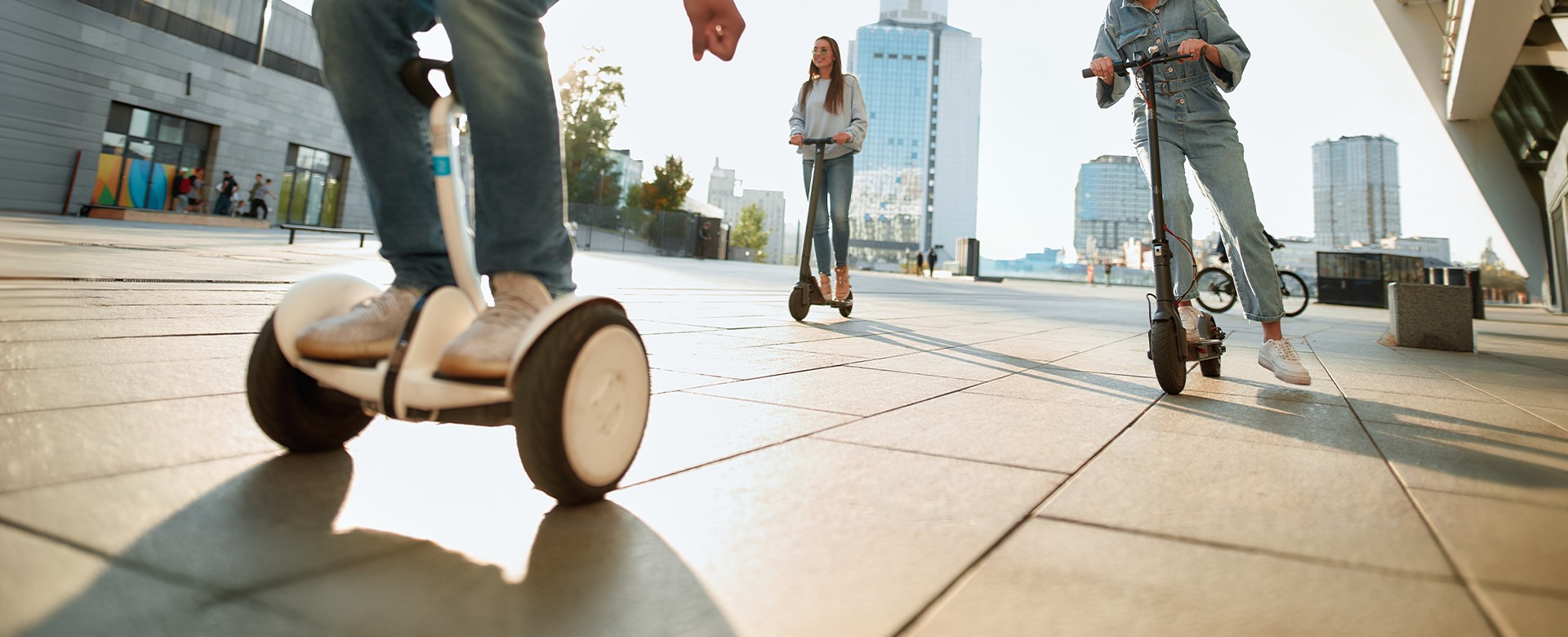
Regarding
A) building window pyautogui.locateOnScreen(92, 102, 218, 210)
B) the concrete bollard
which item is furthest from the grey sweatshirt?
building window pyautogui.locateOnScreen(92, 102, 218, 210)

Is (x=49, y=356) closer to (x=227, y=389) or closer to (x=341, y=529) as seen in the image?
(x=227, y=389)

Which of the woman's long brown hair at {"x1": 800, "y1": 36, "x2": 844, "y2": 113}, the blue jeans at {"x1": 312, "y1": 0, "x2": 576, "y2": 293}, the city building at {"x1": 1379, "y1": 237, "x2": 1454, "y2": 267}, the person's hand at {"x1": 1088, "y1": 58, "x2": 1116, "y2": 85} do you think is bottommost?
the blue jeans at {"x1": 312, "y1": 0, "x2": 576, "y2": 293}

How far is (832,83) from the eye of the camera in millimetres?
5938

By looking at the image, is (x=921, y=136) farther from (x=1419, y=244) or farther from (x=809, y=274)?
(x=809, y=274)

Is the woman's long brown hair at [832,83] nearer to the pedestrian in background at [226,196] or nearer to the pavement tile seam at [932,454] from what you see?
the pavement tile seam at [932,454]

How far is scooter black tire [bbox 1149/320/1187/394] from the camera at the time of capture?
2.81 metres

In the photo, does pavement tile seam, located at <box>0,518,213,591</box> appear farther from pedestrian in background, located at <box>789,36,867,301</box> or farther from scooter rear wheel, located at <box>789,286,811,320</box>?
pedestrian in background, located at <box>789,36,867,301</box>

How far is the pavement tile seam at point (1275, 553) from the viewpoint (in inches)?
41.9

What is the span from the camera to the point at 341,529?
107 centimetres

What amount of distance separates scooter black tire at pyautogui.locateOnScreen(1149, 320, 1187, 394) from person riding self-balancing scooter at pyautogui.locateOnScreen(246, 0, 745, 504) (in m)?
2.15

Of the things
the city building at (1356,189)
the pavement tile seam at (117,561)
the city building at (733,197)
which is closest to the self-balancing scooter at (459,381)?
the pavement tile seam at (117,561)

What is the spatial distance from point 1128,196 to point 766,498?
142588 millimetres

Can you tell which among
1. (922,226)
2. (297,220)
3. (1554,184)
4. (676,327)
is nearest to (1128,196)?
(922,226)

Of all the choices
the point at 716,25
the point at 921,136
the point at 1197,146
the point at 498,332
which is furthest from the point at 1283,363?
the point at 921,136
